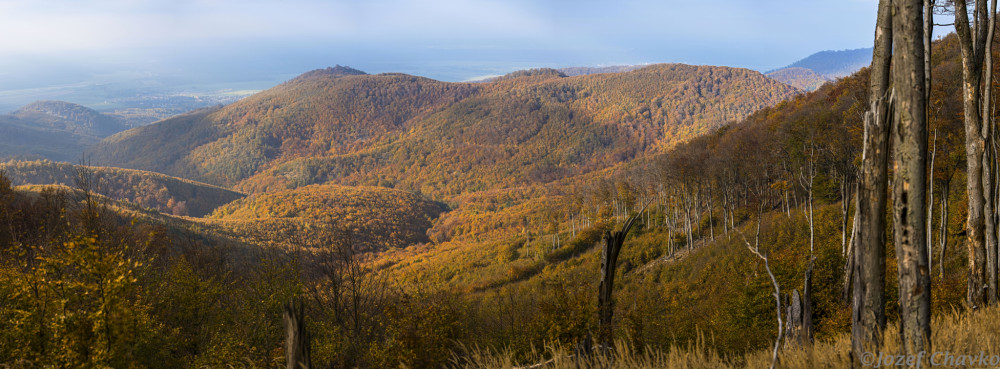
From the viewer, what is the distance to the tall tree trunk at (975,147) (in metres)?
8.62

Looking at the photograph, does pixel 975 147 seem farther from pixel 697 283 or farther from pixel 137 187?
pixel 137 187

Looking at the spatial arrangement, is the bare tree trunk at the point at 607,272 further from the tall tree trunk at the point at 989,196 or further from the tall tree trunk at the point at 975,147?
the tall tree trunk at the point at 989,196

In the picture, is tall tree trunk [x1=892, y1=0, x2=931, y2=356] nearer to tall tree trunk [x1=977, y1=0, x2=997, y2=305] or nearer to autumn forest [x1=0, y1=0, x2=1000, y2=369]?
autumn forest [x1=0, y1=0, x2=1000, y2=369]

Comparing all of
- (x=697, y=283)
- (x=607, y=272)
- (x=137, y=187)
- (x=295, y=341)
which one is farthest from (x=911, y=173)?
(x=137, y=187)

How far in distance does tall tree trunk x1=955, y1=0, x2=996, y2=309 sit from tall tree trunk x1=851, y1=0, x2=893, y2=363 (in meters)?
6.09

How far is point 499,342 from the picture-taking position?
1797cm

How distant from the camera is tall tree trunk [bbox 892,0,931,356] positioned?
14.4ft

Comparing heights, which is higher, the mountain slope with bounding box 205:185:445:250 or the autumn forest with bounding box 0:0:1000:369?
the autumn forest with bounding box 0:0:1000:369

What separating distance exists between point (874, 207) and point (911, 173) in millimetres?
432

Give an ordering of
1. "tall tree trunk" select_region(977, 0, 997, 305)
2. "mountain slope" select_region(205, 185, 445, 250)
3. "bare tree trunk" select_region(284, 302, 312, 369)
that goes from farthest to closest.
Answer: "mountain slope" select_region(205, 185, 445, 250) → "tall tree trunk" select_region(977, 0, 997, 305) → "bare tree trunk" select_region(284, 302, 312, 369)

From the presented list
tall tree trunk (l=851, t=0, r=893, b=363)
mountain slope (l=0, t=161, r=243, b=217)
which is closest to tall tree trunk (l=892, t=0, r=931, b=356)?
tall tree trunk (l=851, t=0, r=893, b=363)

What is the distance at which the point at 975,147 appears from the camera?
8.71 meters

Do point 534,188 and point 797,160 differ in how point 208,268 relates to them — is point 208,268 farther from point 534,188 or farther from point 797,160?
A: point 534,188

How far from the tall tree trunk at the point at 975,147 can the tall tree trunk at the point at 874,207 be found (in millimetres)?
6093
